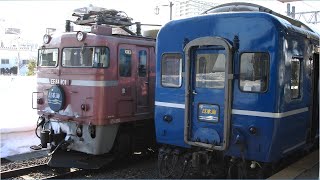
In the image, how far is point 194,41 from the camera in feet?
20.5

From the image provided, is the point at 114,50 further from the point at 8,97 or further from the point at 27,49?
the point at 27,49

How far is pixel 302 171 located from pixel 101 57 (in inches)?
166

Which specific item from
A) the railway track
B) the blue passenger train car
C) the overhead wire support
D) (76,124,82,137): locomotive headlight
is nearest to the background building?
the overhead wire support

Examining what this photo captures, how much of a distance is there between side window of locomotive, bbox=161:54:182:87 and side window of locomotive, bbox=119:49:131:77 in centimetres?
149

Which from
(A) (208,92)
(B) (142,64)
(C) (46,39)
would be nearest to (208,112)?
(A) (208,92)

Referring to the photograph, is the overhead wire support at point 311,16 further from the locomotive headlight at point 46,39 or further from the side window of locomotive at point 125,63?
the locomotive headlight at point 46,39

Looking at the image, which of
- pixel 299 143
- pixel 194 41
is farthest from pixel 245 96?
pixel 299 143

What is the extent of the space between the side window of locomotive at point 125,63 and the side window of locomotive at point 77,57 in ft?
2.12

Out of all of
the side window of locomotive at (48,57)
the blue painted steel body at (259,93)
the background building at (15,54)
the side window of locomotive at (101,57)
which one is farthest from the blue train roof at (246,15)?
the background building at (15,54)

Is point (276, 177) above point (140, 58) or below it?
below

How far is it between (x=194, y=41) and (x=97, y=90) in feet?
7.85

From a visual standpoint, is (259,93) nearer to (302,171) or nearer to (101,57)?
(302,171)

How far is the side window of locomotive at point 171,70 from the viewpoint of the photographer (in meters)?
6.64

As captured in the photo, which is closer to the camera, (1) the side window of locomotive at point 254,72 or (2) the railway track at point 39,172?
(1) the side window of locomotive at point 254,72
